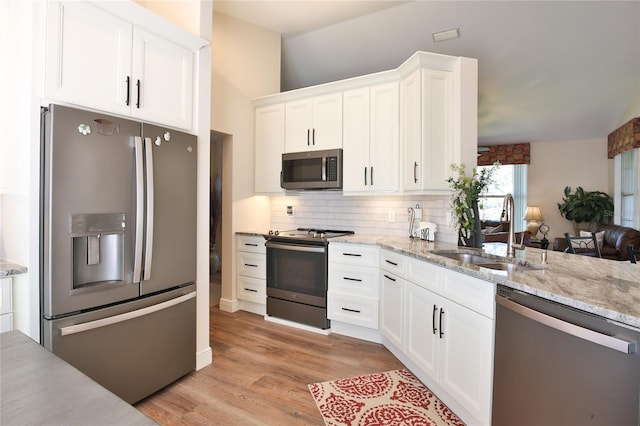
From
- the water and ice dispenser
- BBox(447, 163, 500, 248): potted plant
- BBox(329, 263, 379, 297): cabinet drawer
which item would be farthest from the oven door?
the water and ice dispenser

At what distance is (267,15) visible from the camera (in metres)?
3.84

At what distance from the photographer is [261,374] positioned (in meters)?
2.50

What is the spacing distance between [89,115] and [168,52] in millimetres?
775

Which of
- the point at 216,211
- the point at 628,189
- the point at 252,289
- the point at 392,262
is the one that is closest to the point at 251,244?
the point at 252,289

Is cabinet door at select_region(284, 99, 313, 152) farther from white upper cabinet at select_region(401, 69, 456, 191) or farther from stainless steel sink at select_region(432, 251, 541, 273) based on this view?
stainless steel sink at select_region(432, 251, 541, 273)

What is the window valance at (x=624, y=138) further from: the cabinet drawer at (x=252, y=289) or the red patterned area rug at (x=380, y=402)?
the cabinet drawer at (x=252, y=289)

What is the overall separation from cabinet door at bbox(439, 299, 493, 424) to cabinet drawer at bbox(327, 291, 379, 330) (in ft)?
3.39

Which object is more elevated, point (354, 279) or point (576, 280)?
point (576, 280)

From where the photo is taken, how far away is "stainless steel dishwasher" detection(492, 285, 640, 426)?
110 cm

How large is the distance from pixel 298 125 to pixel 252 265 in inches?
67.0

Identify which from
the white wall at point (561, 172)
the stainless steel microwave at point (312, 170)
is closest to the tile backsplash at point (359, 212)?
the stainless steel microwave at point (312, 170)

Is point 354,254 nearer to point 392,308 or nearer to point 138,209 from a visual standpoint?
point 392,308

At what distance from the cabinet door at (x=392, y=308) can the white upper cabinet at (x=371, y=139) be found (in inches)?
38.3

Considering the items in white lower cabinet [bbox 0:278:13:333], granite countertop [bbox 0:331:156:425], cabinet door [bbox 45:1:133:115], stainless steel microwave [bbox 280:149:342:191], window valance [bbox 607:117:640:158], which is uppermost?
window valance [bbox 607:117:640:158]
